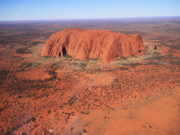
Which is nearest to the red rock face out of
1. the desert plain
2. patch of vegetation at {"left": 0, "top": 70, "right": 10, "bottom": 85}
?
the desert plain

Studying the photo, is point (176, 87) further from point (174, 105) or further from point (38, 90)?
point (38, 90)

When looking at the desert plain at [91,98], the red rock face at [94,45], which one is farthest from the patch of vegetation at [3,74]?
the red rock face at [94,45]

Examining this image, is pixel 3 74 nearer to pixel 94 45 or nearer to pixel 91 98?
pixel 91 98

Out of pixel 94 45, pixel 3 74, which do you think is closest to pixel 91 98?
pixel 3 74

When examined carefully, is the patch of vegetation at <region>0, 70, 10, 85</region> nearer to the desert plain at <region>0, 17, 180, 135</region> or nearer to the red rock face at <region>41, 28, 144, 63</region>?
the desert plain at <region>0, 17, 180, 135</region>

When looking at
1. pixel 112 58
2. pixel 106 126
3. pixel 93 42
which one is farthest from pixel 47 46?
pixel 106 126

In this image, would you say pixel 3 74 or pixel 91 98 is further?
pixel 3 74

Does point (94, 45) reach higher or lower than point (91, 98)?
higher

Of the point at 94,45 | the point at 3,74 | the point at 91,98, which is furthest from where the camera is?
the point at 94,45
